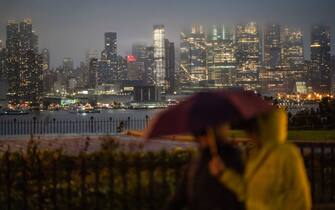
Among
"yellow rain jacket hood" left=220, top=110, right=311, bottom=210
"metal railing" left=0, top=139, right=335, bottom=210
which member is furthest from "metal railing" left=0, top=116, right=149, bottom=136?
"yellow rain jacket hood" left=220, top=110, right=311, bottom=210

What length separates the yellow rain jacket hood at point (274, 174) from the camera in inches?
171

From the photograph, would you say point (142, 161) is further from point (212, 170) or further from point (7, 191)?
point (212, 170)

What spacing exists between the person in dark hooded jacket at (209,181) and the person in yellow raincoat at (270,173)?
5cm

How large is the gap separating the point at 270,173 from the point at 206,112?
657mm

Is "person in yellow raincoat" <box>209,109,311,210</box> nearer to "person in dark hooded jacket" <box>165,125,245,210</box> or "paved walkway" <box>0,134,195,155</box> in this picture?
"person in dark hooded jacket" <box>165,125,245,210</box>

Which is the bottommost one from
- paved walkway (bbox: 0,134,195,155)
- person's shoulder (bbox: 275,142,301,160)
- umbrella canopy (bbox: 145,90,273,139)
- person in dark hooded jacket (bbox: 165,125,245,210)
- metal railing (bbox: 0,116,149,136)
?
metal railing (bbox: 0,116,149,136)

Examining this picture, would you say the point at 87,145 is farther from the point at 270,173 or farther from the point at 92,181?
the point at 270,173

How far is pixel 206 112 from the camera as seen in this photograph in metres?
4.56

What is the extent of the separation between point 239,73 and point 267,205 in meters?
141

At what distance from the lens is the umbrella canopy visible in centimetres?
450

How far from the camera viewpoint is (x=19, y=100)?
150 m

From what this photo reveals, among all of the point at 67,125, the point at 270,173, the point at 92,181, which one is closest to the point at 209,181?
the point at 270,173

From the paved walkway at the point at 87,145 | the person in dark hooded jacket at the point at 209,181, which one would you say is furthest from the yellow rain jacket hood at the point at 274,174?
the paved walkway at the point at 87,145

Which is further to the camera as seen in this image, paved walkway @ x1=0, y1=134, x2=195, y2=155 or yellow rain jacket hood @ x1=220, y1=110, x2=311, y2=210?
paved walkway @ x1=0, y1=134, x2=195, y2=155
